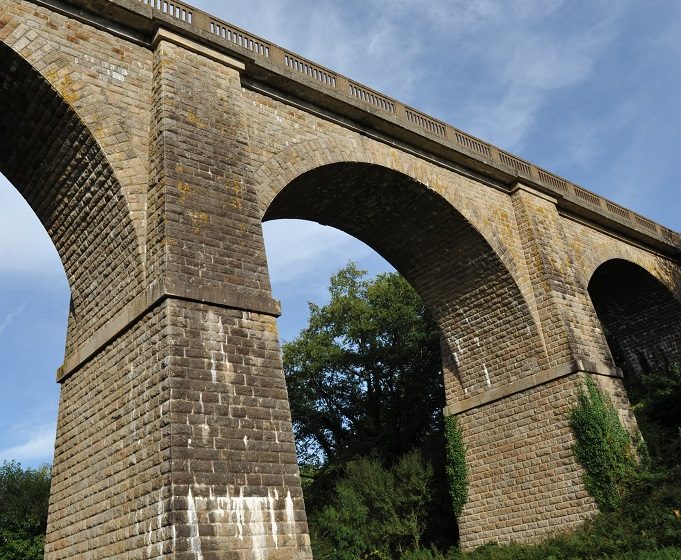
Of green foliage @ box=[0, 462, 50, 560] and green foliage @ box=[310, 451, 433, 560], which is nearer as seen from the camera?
green foliage @ box=[310, 451, 433, 560]

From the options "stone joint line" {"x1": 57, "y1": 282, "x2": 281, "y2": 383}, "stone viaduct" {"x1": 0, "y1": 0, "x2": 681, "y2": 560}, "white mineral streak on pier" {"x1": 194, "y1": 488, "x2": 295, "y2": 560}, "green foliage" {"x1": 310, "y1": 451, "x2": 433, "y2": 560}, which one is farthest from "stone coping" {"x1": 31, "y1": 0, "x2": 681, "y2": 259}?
"green foliage" {"x1": 310, "y1": 451, "x2": 433, "y2": 560}

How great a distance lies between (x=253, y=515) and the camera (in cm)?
788

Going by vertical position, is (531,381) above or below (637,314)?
below

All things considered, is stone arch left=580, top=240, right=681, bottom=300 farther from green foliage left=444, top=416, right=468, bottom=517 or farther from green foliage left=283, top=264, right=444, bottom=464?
green foliage left=283, top=264, right=444, bottom=464

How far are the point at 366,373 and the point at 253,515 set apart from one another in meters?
21.9

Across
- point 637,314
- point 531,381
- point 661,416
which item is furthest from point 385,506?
point 637,314

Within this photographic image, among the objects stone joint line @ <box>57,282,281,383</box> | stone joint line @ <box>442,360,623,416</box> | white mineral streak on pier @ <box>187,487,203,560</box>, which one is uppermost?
stone joint line @ <box>57,282,281,383</box>

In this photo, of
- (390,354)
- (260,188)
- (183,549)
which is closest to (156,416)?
(183,549)

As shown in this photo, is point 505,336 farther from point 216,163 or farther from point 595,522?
point 216,163

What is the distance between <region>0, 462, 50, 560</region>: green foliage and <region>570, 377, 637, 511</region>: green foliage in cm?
2043

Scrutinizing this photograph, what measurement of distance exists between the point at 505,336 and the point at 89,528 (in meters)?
10.4

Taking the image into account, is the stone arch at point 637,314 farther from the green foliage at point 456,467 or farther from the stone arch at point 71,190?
the stone arch at point 71,190

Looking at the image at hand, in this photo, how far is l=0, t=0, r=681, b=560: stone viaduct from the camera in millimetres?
8125

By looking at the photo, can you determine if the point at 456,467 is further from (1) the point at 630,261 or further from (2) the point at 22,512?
(2) the point at 22,512
